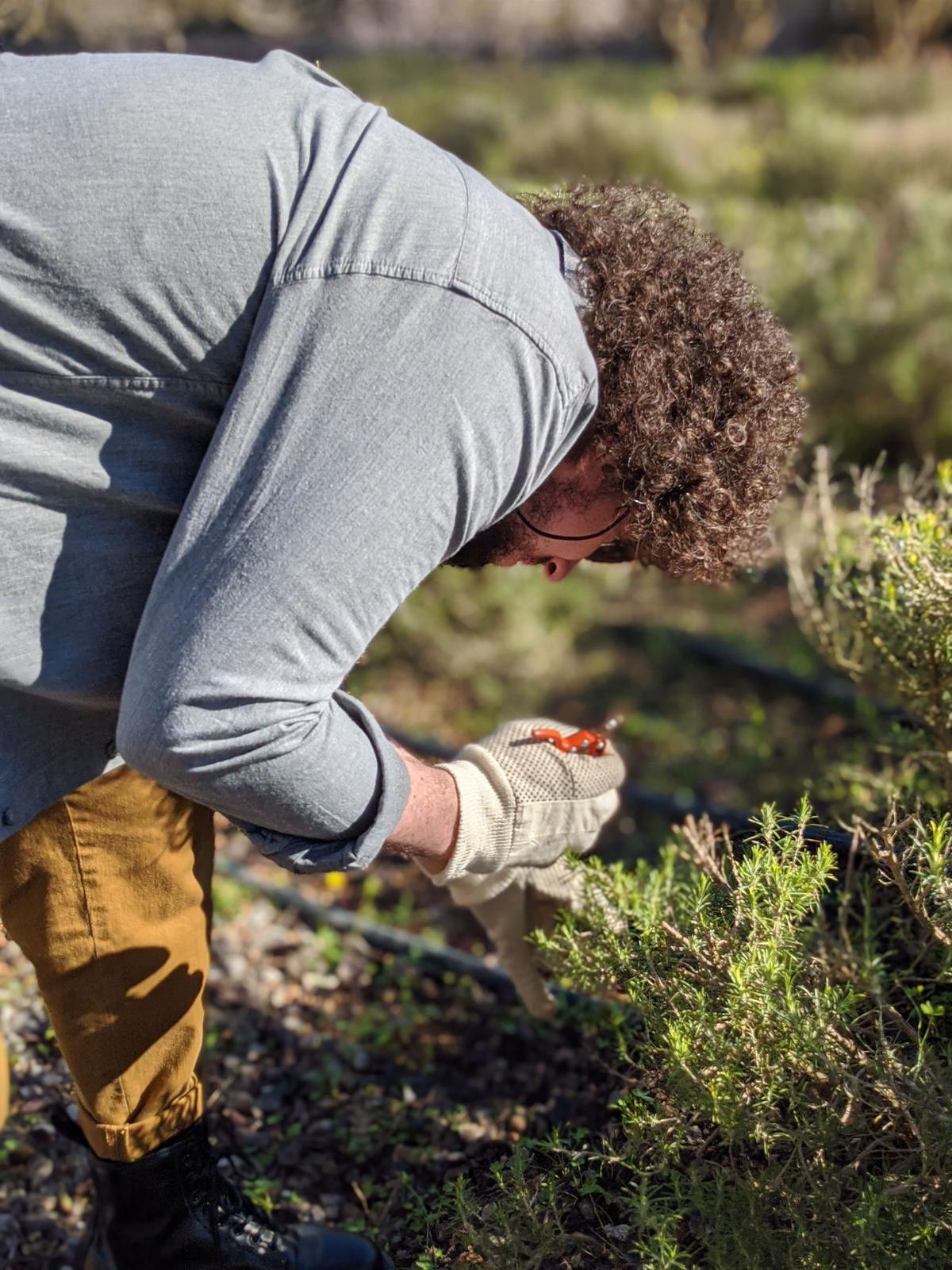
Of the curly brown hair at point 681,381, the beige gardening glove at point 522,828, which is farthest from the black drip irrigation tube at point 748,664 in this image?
the curly brown hair at point 681,381

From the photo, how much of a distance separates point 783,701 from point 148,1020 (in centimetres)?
291

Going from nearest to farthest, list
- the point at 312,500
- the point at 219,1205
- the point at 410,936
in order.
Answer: the point at 312,500 → the point at 219,1205 → the point at 410,936

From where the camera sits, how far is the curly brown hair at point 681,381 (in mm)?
1530

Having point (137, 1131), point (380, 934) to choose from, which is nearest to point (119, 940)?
point (137, 1131)

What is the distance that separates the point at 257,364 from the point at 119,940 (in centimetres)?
93

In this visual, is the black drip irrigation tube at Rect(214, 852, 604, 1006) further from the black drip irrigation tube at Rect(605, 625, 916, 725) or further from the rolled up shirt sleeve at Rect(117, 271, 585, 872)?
the black drip irrigation tube at Rect(605, 625, 916, 725)

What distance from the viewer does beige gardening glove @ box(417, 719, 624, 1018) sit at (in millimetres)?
1811

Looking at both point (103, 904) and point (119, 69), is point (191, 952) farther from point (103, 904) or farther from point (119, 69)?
point (119, 69)

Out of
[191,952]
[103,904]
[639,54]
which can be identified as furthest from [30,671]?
[639,54]

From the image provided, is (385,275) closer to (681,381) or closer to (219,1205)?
(681,381)

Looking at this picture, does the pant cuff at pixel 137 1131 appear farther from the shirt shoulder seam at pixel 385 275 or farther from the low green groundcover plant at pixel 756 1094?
the shirt shoulder seam at pixel 385 275

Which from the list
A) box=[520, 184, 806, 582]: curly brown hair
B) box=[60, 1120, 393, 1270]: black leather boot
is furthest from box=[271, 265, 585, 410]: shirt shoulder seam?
box=[60, 1120, 393, 1270]: black leather boot

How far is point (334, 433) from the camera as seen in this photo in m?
1.28

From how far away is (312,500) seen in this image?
1.27 meters
